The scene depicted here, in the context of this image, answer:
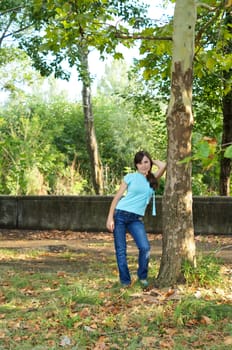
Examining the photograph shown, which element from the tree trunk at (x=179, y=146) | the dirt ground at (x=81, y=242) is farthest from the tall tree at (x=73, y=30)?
the dirt ground at (x=81, y=242)

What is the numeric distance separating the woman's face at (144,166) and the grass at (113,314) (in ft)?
4.06

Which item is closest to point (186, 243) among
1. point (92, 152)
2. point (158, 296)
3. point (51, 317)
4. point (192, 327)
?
point (158, 296)

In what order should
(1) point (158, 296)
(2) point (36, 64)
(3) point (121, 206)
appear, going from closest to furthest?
(1) point (158, 296)
(3) point (121, 206)
(2) point (36, 64)

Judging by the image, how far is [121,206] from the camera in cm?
668

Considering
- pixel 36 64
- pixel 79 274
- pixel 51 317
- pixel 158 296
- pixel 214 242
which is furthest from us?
pixel 36 64

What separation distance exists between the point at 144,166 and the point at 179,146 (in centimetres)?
59

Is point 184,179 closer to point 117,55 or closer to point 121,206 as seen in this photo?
point 121,206

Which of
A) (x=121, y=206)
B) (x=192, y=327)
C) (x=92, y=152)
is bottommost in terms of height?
(x=192, y=327)

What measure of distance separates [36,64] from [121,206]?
647 cm

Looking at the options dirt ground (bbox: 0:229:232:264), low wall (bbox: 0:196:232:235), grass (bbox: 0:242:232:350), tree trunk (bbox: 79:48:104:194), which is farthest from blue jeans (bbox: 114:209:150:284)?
tree trunk (bbox: 79:48:104:194)

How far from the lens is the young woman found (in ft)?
21.7

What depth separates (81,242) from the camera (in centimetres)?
1123

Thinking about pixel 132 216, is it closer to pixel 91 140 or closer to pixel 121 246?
pixel 121 246

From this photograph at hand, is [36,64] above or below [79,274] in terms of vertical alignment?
above
